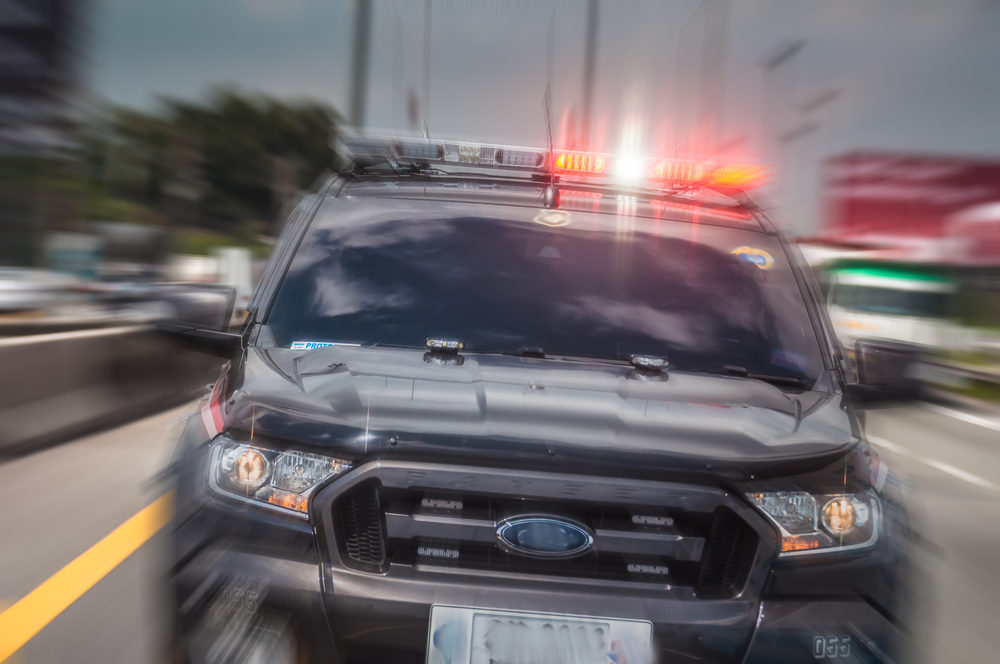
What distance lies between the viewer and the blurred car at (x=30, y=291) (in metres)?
17.8

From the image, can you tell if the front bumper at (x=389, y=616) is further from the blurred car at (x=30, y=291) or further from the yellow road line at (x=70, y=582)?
the blurred car at (x=30, y=291)

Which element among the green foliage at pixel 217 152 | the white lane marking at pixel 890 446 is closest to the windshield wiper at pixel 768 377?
the white lane marking at pixel 890 446

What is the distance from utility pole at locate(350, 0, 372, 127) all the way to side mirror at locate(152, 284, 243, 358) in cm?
1637

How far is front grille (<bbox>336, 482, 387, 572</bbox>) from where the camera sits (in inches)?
97.3

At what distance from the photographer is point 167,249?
3095 cm

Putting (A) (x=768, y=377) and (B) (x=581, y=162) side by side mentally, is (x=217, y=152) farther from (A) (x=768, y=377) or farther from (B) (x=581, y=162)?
(A) (x=768, y=377)

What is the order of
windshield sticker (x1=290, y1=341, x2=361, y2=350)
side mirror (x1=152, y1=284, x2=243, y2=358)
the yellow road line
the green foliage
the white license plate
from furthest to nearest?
the green foliage < the yellow road line < windshield sticker (x1=290, y1=341, x2=361, y2=350) < side mirror (x1=152, y1=284, x2=243, y2=358) < the white license plate

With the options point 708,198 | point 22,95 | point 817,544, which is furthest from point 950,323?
point 817,544

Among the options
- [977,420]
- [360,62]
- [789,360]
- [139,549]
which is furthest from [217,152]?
[789,360]

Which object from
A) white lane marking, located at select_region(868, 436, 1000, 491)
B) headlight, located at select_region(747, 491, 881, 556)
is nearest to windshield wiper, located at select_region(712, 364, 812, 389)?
headlight, located at select_region(747, 491, 881, 556)

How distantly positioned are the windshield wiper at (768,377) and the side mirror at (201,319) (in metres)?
1.56

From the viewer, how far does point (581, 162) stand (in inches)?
159

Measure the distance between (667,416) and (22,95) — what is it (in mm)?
18337

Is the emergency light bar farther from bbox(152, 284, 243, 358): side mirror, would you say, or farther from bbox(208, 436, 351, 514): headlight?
bbox(208, 436, 351, 514): headlight
